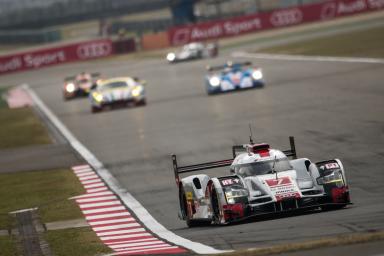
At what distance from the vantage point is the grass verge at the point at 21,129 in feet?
124

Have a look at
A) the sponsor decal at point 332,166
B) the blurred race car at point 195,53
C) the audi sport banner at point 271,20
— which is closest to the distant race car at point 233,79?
the sponsor decal at point 332,166

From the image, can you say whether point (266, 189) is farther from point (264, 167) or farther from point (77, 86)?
point (77, 86)

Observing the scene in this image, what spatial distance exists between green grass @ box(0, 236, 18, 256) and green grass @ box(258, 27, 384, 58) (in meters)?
38.7

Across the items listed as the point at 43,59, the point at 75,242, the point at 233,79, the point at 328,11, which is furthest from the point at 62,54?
the point at 75,242

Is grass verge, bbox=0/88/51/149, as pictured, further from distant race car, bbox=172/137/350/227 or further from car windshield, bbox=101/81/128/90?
distant race car, bbox=172/137/350/227

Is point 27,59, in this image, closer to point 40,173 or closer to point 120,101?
point 120,101

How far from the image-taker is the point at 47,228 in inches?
741

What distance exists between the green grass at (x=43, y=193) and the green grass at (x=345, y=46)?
3004cm

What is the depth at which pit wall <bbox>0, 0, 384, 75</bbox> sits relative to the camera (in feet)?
318

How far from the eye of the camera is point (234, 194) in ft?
52.4

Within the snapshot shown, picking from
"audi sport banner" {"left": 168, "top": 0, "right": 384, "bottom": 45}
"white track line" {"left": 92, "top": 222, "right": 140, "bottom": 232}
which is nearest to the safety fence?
"audi sport banner" {"left": 168, "top": 0, "right": 384, "bottom": 45}

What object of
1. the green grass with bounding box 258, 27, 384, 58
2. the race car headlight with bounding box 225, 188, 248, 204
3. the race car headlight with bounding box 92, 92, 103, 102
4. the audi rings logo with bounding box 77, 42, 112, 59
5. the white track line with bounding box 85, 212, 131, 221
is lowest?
the green grass with bounding box 258, 27, 384, 58

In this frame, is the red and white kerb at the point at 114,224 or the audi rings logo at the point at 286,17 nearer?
the red and white kerb at the point at 114,224

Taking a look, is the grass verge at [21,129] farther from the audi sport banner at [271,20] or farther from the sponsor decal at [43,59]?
the audi sport banner at [271,20]
